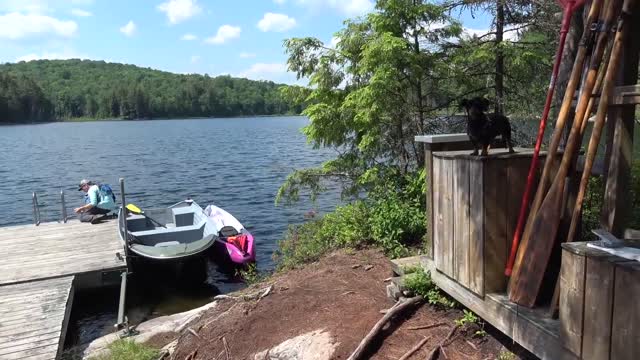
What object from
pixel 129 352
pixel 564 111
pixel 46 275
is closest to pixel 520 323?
pixel 564 111

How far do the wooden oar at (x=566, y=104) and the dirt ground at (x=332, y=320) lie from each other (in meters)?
1.00

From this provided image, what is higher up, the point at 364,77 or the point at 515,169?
the point at 364,77

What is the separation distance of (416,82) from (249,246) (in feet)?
21.6

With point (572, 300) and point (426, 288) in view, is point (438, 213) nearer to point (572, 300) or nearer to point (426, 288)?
point (426, 288)

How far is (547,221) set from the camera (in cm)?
317

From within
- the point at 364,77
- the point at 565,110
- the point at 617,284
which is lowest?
the point at 617,284

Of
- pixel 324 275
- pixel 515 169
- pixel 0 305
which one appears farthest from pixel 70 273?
pixel 515 169

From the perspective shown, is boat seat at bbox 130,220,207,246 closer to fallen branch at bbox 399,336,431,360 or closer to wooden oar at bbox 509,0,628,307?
fallen branch at bbox 399,336,431,360

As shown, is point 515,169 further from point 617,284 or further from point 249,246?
point 249,246

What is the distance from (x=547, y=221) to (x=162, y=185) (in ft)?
82.3

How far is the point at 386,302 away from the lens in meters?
4.64

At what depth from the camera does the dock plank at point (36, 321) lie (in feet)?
21.8

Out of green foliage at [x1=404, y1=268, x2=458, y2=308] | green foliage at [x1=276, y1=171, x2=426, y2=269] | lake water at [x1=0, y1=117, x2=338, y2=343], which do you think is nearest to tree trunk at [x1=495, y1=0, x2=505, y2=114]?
green foliage at [x1=276, y1=171, x2=426, y2=269]

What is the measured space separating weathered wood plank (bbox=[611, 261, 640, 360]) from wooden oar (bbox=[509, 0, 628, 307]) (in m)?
0.82
